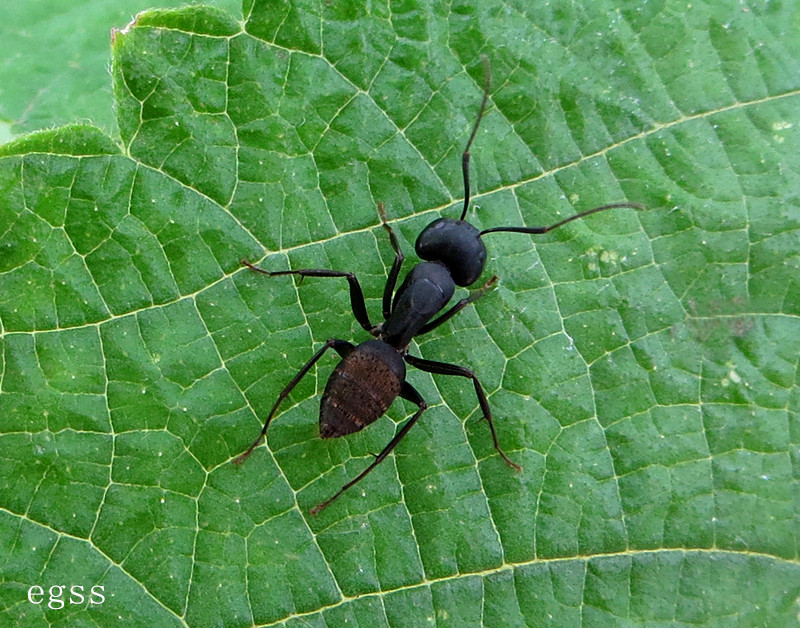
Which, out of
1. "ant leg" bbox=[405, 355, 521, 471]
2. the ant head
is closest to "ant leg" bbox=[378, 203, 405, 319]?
the ant head

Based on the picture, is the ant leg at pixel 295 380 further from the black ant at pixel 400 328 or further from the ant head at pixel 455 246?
the ant head at pixel 455 246

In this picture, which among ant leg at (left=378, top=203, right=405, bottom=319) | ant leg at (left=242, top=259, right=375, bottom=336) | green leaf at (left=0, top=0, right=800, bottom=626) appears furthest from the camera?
ant leg at (left=378, top=203, right=405, bottom=319)

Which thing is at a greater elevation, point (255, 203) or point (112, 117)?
point (112, 117)

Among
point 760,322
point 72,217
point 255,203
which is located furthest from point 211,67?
point 760,322

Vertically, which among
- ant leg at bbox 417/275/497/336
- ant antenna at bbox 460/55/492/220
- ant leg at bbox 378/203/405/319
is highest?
ant antenna at bbox 460/55/492/220

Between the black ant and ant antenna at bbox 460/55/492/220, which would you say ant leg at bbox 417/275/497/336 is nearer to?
the black ant

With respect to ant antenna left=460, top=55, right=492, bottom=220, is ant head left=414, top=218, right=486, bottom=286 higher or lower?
lower

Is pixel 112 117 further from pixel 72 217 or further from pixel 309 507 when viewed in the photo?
pixel 309 507

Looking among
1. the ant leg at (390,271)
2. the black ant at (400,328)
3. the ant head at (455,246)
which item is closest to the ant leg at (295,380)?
the black ant at (400,328)
